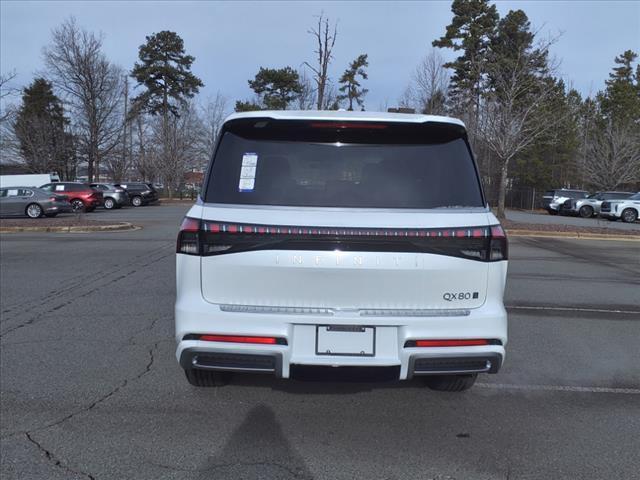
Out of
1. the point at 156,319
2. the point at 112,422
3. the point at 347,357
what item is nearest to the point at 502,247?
the point at 347,357

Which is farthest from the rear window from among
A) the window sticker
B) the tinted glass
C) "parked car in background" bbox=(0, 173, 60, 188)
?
"parked car in background" bbox=(0, 173, 60, 188)

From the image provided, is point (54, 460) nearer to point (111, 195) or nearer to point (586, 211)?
point (111, 195)

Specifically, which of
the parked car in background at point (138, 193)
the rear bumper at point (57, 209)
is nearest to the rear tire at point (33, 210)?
the rear bumper at point (57, 209)

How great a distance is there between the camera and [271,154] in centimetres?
340

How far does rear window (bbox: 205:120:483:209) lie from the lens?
331cm

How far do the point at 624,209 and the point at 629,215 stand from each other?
0.38m

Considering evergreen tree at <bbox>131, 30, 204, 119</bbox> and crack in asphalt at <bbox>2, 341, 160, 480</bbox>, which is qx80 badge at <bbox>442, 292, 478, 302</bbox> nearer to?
crack in asphalt at <bbox>2, 341, 160, 480</bbox>

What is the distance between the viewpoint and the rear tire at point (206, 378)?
3.82 m

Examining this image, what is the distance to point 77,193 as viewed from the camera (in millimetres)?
28109

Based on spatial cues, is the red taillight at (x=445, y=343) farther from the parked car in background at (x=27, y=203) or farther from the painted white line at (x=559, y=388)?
the parked car in background at (x=27, y=203)

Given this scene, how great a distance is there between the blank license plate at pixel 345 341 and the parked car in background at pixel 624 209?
2856 centimetres

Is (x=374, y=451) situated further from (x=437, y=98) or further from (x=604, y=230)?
(x=437, y=98)

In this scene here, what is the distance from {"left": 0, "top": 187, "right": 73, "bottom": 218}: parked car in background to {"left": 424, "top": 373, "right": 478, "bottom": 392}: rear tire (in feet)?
74.2

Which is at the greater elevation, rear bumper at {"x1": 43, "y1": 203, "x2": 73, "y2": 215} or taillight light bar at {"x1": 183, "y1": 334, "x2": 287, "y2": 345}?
taillight light bar at {"x1": 183, "y1": 334, "x2": 287, "y2": 345}
